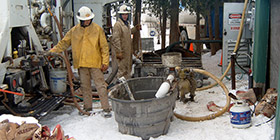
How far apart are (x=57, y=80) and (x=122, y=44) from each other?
1624 millimetres

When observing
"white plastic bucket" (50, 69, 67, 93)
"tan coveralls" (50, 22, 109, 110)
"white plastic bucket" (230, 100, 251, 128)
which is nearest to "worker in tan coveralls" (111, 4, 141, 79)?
"tan coveralls" (50, 22, 109, 110)

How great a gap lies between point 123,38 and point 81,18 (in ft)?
5.37

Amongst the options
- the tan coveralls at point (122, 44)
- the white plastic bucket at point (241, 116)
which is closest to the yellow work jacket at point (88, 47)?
the tan coveralls at point (122, 44)

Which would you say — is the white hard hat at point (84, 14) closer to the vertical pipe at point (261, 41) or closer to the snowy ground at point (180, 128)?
the snowy ground at point (180, 128)

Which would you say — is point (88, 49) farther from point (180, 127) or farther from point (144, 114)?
point (180, 127)

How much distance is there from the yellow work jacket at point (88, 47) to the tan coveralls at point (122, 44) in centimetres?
113

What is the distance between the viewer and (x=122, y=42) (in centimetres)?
660

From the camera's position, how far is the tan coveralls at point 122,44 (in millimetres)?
6383

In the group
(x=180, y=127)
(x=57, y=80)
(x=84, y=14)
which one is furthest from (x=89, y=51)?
(x=180, y=127)

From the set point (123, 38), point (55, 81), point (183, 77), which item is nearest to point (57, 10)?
point (123, 38)

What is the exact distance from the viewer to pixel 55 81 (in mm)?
5641

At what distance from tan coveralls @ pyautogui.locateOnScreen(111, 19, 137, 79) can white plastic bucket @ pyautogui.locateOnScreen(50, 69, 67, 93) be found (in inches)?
48.9

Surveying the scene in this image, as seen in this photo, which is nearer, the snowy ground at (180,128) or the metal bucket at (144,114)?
the metal bucket at (144,114)

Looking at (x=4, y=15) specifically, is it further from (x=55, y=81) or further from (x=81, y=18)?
(x=55, y=81)
